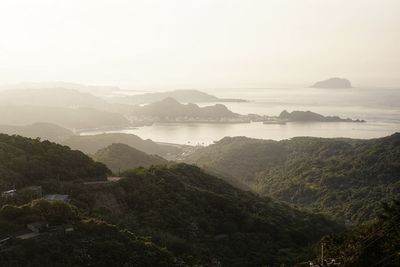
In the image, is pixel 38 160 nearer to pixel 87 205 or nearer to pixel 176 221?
pixel 87 205

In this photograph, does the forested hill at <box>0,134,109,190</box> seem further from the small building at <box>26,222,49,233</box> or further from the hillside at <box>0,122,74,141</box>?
the hillside at <box>0,122,74,141</box>

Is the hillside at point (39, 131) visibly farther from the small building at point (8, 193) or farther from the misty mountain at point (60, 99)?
the misty mountain at point (60, 99)

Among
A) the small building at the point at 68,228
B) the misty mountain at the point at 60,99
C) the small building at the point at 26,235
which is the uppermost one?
the misty mountain at the point at 60,99

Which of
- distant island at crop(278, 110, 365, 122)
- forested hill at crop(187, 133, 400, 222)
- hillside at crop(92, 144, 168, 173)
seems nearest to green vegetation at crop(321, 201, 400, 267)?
forested hill at crop(187, 133, 400, 222)

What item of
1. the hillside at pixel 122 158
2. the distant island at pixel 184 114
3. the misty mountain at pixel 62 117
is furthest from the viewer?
the distant island at pixel 184 114

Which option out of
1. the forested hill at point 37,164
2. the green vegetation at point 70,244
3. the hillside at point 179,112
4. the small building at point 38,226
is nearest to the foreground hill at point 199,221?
the forested hill at point 37,164
